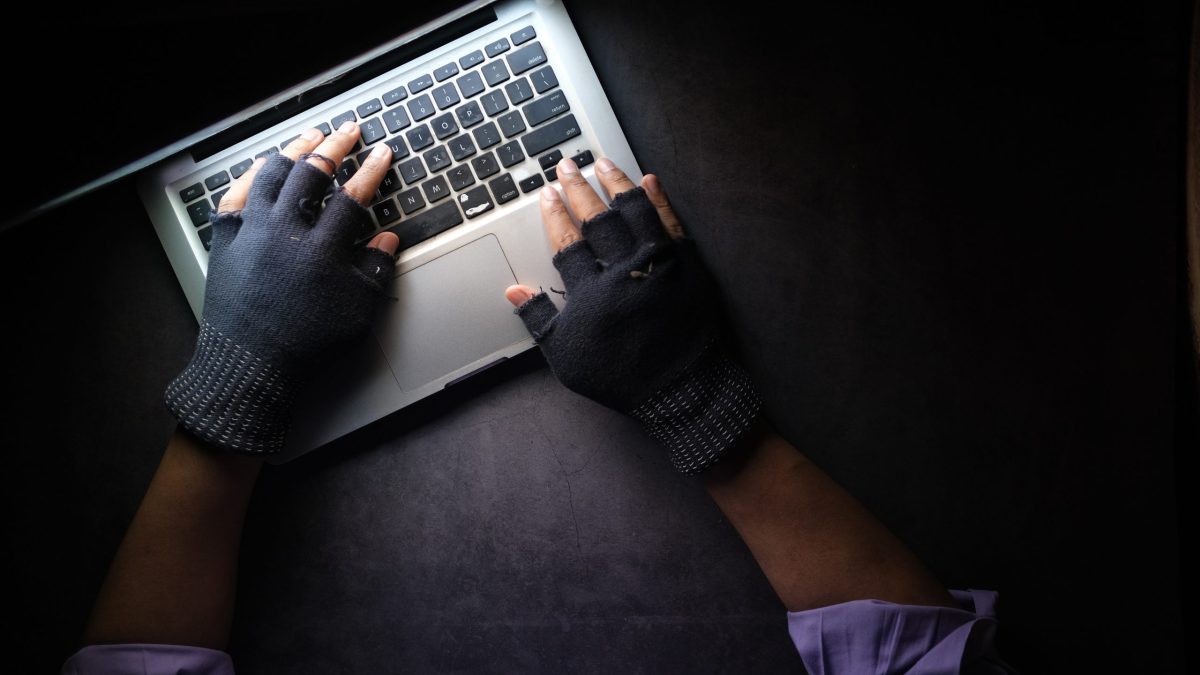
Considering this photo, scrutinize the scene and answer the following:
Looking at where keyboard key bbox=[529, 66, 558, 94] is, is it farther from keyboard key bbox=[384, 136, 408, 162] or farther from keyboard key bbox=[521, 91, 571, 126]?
keyboard key bbox=[384, 136, 408, 162]

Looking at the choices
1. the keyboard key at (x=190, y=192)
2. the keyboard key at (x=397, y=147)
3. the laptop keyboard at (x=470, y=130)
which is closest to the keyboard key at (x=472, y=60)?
the laptop keyboard at (x=470, y=130)

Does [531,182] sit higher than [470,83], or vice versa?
[470,83]

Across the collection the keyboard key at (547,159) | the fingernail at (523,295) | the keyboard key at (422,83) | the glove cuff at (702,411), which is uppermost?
the keyboard key at (422,83)

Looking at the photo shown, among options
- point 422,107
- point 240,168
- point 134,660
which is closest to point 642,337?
point 422,107

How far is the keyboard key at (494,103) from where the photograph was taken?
71 centimetres

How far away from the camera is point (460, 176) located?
71 centimetres

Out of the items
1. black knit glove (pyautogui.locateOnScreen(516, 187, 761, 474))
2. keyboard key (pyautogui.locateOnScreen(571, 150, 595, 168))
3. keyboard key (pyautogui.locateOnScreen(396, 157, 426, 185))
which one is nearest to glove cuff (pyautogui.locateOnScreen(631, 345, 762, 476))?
black knit glove (pyautogui.locateOnScreen(516, 187, 761, 474))

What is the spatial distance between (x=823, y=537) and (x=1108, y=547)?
0.36m

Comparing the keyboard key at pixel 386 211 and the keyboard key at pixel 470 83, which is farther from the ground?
the keyboard key at pixel 470 83

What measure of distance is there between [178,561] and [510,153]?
22.7 inches

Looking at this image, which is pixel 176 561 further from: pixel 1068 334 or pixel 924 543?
pixel 1068 334

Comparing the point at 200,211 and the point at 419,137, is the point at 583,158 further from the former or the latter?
the point at 200,211

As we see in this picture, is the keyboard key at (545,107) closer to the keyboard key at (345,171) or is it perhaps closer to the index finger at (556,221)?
the index finger at (556,221)

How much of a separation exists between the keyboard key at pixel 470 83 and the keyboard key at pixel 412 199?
12cm
